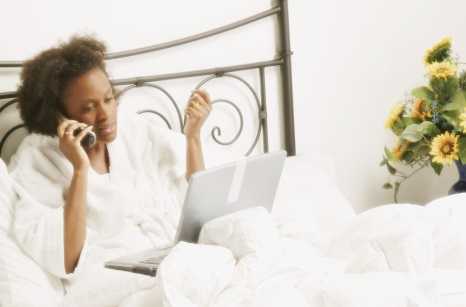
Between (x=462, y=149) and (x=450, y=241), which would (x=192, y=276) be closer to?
(x=450, y=241)

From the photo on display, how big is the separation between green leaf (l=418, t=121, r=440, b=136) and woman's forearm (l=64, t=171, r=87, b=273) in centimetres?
115

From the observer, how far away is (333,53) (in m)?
2.32

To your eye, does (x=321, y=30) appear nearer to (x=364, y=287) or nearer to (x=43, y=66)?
(x=43, y=66)

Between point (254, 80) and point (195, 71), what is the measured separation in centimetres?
27

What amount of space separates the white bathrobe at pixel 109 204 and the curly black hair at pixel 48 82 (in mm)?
47

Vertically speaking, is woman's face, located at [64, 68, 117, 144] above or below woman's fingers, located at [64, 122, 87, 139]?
above

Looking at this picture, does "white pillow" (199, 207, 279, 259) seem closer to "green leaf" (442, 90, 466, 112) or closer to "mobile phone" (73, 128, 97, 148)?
"mobile phone" (73, 128, 97, 148)

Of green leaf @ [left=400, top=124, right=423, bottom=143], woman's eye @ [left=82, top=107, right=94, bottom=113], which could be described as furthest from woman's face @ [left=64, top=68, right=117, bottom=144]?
green leaf @ [left=400, top=124, right=423, bottom=143]

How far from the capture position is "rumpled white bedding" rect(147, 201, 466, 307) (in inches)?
36.7

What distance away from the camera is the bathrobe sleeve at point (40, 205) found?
4.40 feet

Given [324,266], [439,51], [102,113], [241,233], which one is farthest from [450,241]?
[439,51]

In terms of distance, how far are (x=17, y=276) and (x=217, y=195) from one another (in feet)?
1.51

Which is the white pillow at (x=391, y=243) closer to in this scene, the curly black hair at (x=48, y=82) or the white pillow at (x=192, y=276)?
the white pillow at (x=192, y=276)

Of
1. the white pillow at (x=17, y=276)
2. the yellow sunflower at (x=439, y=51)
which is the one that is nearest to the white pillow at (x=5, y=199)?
the white pillow at (x=17, y=276)
